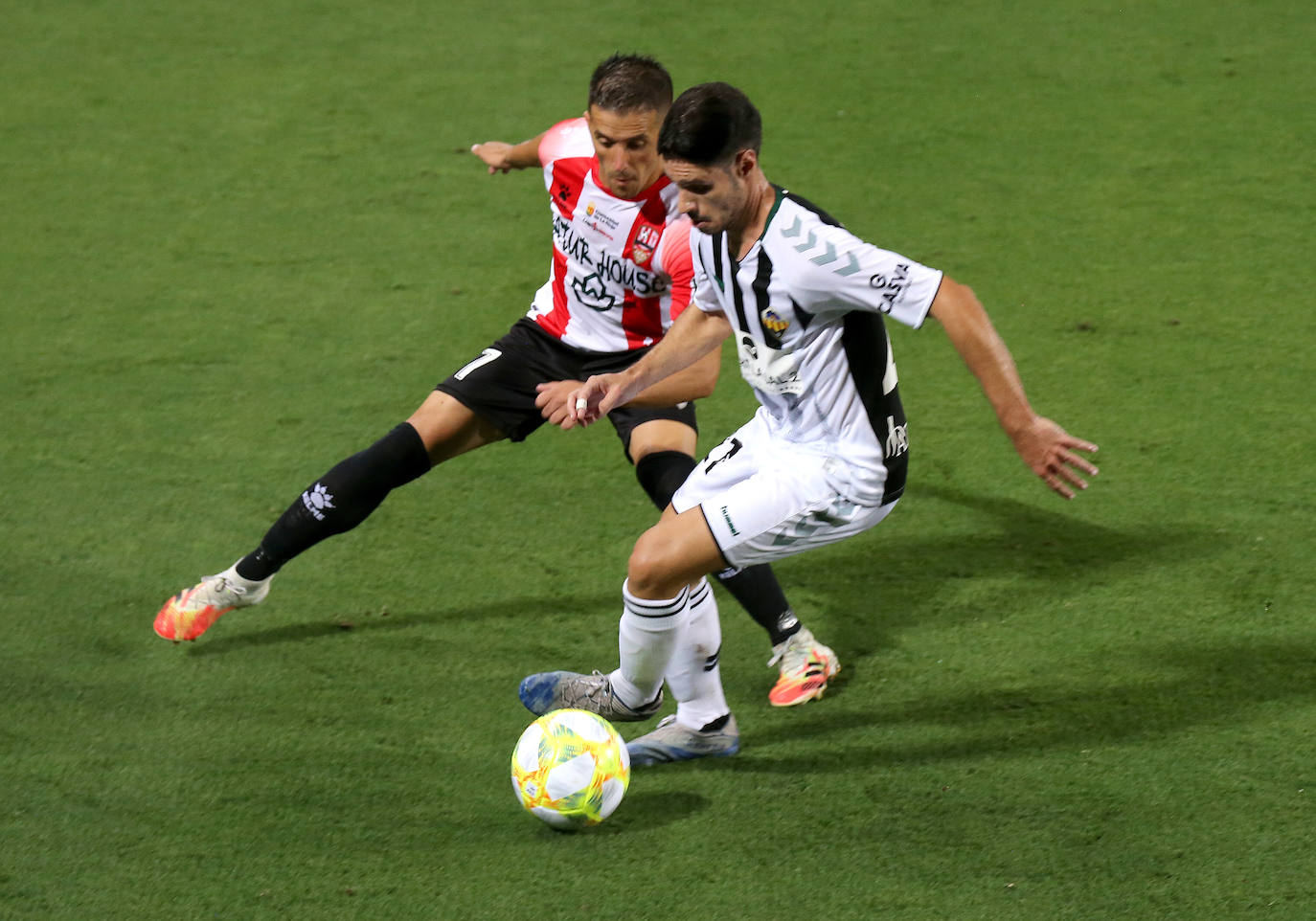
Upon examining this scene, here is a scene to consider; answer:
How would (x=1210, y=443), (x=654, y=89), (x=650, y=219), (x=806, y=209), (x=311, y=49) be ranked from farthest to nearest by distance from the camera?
(x=311, y=49)
(x=1210, y=443)
(x=650, y=219)
(x=654, y=89)
(x=806, y=209)

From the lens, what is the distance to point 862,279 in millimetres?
3107

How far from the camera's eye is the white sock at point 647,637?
3.50 m

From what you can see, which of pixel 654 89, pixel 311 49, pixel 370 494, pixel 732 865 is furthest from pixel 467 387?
pixel 311 49

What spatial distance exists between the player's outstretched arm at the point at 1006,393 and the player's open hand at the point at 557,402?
89 cm

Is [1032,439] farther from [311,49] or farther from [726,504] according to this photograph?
[311,49]

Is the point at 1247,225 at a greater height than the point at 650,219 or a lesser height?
lesser

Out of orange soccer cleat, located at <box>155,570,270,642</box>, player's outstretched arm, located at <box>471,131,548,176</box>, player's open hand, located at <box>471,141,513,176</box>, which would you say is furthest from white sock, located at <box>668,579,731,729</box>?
player's open hand, located at <box>471,141,513,176</box>

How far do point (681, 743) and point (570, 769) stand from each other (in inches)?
17.7

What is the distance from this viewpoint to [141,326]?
617 centimetres

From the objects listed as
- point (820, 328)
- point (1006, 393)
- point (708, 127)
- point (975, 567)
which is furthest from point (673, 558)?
point (975, 567)

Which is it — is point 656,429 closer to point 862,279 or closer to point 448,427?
point 448,427

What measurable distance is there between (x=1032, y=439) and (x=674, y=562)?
891mm

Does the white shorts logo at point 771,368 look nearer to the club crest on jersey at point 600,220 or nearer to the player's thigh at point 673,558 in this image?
the player's thigh at point 673,558

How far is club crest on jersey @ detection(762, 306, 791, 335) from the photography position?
130 inches
